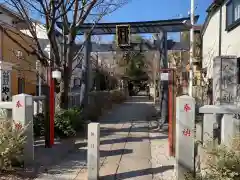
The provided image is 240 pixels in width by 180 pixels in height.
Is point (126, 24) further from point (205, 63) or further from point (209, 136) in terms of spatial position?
point (209, 136)

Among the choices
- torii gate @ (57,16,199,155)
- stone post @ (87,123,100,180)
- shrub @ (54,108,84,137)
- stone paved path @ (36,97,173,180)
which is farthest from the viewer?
torii gate @ (57,16,199,155)

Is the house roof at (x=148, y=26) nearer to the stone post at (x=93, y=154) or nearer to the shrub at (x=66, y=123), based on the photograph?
the shrub at (x=66, y=123)

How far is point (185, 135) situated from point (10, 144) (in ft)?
10.1

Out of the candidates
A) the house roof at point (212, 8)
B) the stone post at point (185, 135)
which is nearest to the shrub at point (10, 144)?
the stone post at point (185, 135)

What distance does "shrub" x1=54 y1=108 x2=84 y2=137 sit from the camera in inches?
371

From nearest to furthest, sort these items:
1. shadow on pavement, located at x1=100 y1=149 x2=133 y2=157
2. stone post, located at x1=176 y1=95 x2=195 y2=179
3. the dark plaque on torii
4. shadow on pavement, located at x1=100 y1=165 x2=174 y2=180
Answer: stone post, located at x1=176 y1=95 x2=195 y2=179
shadow on pavement, located at x1=100 y1=165 x2=174 y2=180
shadow on pavement, located at x1=100 y1=149 x2=133 y2=157
the dark plaque on torii

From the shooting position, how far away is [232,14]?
11438 millimetres

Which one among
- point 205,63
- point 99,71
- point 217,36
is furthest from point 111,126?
point 99,71

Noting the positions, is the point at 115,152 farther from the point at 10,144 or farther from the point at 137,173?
the point at 10,144

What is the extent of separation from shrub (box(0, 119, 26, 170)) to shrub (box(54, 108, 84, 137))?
3.08 m

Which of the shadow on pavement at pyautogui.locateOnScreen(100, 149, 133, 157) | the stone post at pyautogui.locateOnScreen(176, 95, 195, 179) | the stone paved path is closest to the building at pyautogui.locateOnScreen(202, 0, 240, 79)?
the stone paved path

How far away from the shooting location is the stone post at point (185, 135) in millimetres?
5426

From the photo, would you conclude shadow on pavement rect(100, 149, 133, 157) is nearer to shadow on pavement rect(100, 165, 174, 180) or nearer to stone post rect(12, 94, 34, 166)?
shadow on pavement rect(100, 165, 174, 180)

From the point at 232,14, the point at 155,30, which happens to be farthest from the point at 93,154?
the point at 155,30
